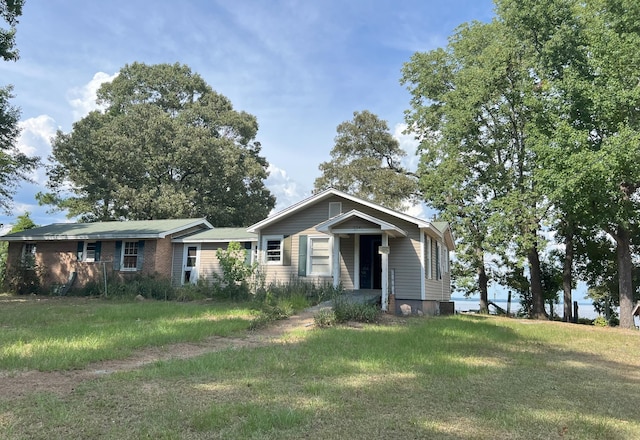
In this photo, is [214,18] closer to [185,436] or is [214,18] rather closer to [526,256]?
[185,436]

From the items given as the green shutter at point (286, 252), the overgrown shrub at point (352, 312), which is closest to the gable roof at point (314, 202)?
the green shutter at point (286, 252)

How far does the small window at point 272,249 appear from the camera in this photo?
18.6 m

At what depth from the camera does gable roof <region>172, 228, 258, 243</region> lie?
2052cm

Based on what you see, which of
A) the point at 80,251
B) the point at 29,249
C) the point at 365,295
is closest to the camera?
the point at 365,295

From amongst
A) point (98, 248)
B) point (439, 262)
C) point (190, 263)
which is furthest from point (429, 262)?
point (98, 248)

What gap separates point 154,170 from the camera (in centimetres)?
3275

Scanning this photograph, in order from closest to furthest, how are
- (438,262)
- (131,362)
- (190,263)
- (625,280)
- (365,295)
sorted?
(131,362) → (365,295) → (625,280) → (438,262) → (190,263)

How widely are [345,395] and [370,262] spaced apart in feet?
41.5

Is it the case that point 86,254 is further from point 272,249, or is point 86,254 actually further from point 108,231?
point 272,249

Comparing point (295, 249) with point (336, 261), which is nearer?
point (336, 261)

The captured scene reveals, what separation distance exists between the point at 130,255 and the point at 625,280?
21.4 m

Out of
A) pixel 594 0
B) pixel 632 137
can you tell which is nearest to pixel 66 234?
pixel 632 137

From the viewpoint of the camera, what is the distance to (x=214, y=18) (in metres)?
13.2

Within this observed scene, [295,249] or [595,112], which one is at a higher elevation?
[595,112]
